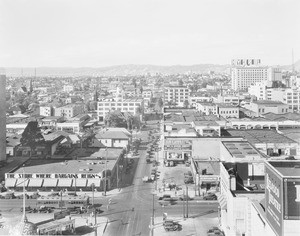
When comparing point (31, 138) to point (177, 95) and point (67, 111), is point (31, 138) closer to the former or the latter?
point (67, 111)

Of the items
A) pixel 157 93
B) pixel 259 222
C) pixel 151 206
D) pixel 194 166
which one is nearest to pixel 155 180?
pixel 194 166

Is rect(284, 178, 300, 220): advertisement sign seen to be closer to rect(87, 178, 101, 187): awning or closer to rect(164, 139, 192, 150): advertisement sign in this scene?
rect(87, 178, 101, 187): awning

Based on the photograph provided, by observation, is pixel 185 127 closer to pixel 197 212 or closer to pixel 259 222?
pixel 197 212

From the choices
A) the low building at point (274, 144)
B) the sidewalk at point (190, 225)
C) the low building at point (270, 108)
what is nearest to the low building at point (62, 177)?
the sidewalk at point (190, 225)

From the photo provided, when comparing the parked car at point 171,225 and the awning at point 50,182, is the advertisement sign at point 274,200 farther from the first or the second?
the awning at point 50,182

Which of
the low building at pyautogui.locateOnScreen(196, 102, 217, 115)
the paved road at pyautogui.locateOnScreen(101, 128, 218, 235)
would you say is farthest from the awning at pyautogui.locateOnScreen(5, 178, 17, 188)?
the low building at pyautogui.locateOnScreen(196, 102, 217, 115)
